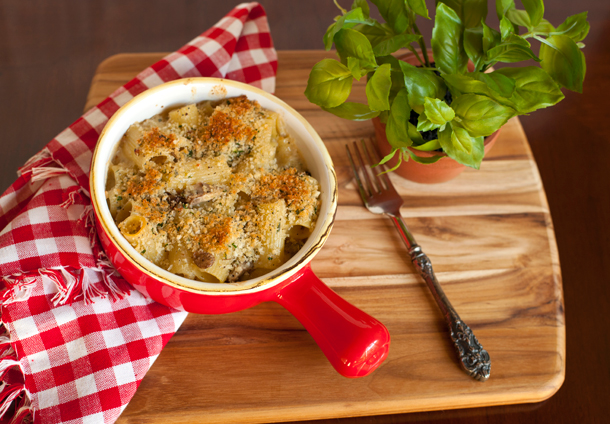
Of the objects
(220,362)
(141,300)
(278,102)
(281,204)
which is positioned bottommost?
(220,362)

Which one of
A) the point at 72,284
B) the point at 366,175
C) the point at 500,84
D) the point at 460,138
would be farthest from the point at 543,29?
the point at 72,284

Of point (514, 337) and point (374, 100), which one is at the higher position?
point (374, 100)

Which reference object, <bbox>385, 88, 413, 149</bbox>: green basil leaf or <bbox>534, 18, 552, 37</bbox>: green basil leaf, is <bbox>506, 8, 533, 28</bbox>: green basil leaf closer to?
<bbox>534, 18, 552, 37</bbox>: green basil leaf

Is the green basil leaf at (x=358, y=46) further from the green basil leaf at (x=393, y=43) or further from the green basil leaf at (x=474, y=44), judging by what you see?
the green basil leaf at (x=474, y=44)

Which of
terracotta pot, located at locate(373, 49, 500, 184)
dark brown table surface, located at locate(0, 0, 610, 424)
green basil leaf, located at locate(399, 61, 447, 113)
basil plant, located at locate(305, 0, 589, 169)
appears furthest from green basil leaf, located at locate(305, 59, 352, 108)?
dark brown table surface, located at locate(0, 0, 610, 424)

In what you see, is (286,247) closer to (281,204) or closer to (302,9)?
(281,204)

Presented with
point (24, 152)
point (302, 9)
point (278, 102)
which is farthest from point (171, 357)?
point (302, 9)
